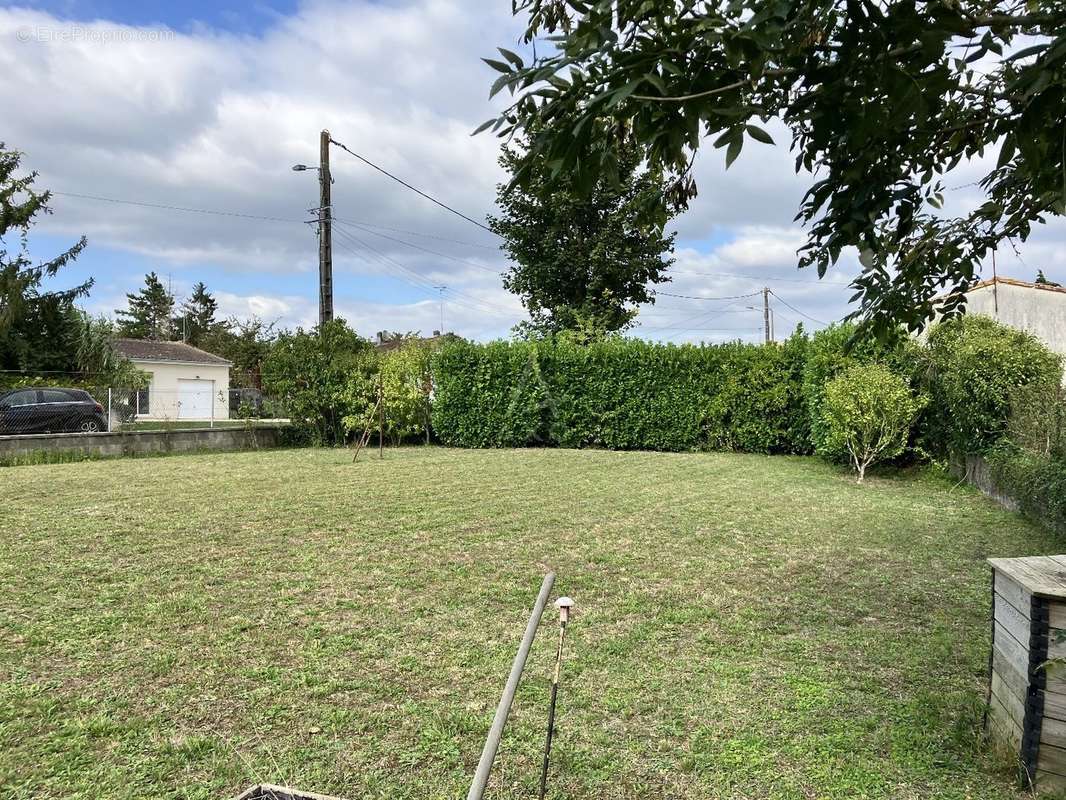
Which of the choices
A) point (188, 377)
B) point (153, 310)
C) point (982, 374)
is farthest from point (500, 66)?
point (153, 310)

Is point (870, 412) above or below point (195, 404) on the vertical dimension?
above

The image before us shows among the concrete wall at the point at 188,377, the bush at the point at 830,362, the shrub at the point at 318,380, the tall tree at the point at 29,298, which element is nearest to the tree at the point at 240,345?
the concrete wall at the point at 188,377

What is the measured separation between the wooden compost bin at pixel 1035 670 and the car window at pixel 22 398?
582 inches

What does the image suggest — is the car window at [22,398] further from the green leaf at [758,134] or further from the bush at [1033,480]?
the bush at [1033,480]

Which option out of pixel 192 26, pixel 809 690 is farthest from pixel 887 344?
pixel 192 26

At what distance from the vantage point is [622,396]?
553 inches

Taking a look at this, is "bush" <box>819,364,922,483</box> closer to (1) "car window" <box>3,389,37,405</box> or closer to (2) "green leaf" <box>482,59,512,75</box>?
(2) "green leaf" <box>482,59,512,75</box>

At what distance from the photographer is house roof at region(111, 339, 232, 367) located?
2733 cm

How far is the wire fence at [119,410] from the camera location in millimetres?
11984

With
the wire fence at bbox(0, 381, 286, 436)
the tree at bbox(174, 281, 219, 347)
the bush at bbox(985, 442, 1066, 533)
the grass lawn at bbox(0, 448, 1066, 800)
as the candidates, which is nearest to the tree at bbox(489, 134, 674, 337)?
the wire fence at bbox(0, 381, 286, 436)

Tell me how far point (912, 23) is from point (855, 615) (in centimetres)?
347

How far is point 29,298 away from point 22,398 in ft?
34.8

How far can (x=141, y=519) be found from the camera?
20.5 feet

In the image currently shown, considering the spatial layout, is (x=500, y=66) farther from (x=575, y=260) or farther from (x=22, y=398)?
(x=575, y=260)
